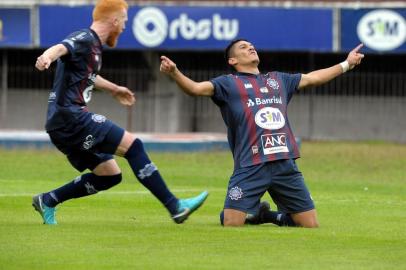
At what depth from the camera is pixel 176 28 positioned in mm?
27125

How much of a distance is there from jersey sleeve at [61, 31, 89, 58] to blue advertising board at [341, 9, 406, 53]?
53.9 ft

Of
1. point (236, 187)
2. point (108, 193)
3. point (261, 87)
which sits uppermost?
point (261, 87)

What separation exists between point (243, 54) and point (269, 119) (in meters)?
0.69

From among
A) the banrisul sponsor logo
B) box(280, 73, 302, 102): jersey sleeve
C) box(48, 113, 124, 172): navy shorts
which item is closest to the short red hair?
box(48, 113, 124, 172): navy shorts

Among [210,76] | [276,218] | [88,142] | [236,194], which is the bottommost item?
[210,76]

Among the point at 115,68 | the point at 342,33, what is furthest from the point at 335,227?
the point at 115,68

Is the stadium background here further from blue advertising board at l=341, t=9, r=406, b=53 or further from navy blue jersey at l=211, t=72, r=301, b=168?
navy blue jersey at l=211, t=72, r=301, b=168

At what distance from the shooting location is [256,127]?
1111cm

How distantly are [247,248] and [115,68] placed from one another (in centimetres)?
2016

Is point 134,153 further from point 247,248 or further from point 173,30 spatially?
point 173,30

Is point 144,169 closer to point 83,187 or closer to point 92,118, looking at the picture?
point 92,118

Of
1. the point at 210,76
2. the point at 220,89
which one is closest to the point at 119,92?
the point at 220,89

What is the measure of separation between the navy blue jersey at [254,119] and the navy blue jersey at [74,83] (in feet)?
4.20

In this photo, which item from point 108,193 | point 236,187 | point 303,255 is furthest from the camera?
point 108,193
